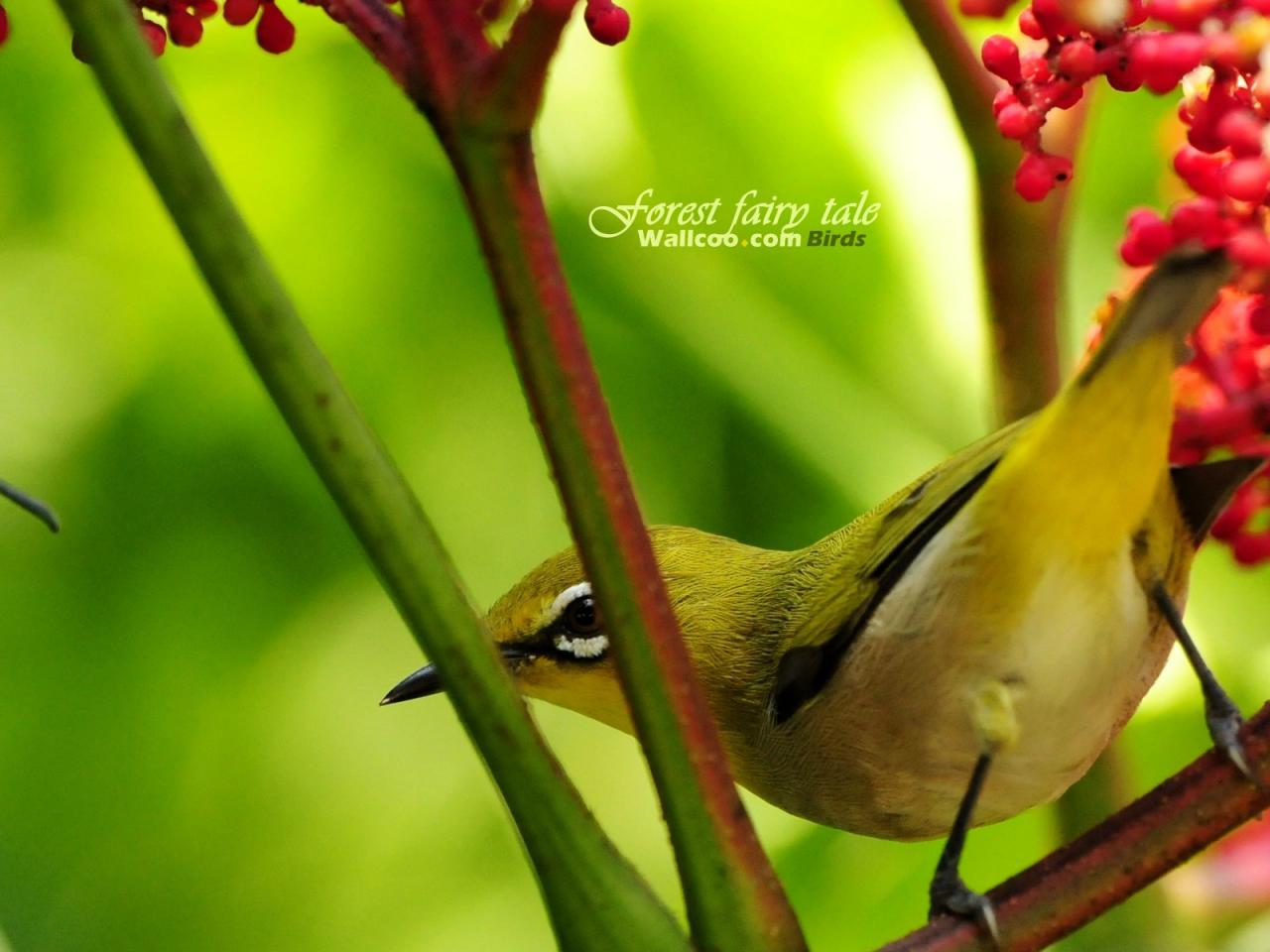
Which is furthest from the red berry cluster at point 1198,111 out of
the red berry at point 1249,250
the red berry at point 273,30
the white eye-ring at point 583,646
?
the white eye-ring at point 583,646

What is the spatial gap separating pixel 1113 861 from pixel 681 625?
341 millimetres

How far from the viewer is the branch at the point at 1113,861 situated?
0.41m

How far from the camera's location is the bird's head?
73 cm

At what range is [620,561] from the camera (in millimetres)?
385

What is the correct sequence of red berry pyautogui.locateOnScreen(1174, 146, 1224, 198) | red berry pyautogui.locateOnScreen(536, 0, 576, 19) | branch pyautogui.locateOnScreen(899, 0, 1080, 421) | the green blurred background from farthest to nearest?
the green blurred background → branch pyautogui.locateOnScreen(899, 0, 1080, 421) → red berry pyautogui.locateOnScreen(1174, 146, 1224, 198) → red berry pyautogui.locateOnScreen(536, 0, 576, 19)

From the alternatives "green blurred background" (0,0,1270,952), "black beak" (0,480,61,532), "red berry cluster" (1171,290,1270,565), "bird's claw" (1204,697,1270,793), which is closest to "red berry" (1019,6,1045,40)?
"red berry cluster" (1171,290,1270,565)

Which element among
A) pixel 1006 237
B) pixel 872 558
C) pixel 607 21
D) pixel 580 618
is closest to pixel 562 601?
pixel 580 618

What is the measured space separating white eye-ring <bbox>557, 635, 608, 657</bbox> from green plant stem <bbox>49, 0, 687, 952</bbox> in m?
0.35

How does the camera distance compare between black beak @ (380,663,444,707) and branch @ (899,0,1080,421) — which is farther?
black beak @ (380,663,444,707)

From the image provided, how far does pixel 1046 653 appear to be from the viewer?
563 millimetres

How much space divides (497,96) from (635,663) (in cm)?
15

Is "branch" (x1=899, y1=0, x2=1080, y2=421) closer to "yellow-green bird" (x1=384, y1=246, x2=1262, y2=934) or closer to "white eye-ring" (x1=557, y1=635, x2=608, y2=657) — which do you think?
"yellow-green bird" (x1=384, y1=246, x2=1262, y2=934)

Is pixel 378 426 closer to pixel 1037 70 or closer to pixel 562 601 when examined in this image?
pixel 562 601

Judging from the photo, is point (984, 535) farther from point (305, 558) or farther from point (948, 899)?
point (305, 558)
